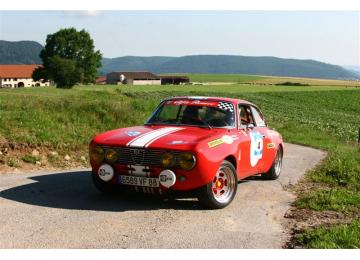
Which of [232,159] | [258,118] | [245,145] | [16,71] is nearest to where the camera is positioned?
[232,159]

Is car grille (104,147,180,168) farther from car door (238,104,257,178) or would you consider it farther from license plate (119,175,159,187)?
car door (238,104,257,178)

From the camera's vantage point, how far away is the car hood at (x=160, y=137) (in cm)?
666

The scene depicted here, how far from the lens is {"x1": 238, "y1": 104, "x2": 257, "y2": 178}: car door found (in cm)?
770

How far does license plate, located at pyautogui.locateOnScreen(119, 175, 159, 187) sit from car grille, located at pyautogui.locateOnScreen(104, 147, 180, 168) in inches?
8.2

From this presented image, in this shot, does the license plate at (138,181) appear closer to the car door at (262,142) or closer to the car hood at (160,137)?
the car hood at (160,137)

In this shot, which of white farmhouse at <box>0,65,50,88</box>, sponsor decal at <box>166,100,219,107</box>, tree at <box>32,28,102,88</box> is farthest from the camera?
white farmhouse at <box>0,65,50,88</box>

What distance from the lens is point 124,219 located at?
6090mm

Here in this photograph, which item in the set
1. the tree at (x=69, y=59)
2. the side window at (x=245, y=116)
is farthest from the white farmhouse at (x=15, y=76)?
the side window at (x=245, y=116)

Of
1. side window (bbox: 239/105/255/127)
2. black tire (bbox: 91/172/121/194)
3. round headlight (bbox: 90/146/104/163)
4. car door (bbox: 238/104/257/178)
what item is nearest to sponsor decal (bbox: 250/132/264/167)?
car door (bbox: 238/104/257/178)

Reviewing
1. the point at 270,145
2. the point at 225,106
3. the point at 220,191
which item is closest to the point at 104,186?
the point at 220,191

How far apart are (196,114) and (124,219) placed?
8.53 feet

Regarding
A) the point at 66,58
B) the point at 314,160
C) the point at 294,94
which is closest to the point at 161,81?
the point at 66,58

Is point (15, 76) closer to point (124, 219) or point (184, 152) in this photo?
point (184, 152)

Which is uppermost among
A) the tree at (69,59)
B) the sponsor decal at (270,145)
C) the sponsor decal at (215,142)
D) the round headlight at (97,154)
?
the tree at (69,59)
